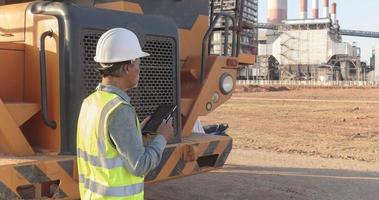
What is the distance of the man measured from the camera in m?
2.61

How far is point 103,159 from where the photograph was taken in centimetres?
265

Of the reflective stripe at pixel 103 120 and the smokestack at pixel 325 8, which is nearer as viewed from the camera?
the reflective stripe at pixel 103 120

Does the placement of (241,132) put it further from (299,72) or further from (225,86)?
(299,72)

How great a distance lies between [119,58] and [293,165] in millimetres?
7736

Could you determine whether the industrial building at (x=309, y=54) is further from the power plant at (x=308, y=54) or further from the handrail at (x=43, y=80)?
the handrail at (x=43, y=80)

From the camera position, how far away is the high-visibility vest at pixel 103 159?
104 inches

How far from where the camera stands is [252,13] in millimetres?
6426

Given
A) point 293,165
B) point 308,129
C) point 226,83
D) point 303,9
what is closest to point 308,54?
point 303,9

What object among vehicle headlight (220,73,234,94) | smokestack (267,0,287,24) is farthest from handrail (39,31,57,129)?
smokestack (267,0,287,24)

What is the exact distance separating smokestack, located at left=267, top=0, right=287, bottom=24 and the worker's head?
277ft

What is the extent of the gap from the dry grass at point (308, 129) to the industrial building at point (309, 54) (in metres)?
48.7

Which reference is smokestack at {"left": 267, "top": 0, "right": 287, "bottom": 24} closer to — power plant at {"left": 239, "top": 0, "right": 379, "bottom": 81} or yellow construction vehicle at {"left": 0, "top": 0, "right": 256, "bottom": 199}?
power plant at {"left": 239, "top": 0, "right": 379, "bottom": 81}

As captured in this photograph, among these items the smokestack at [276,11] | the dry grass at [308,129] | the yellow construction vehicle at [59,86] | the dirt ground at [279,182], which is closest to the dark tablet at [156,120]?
the yellow construction vehicle at [59,86]

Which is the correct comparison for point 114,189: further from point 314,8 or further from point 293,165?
point 314,8
